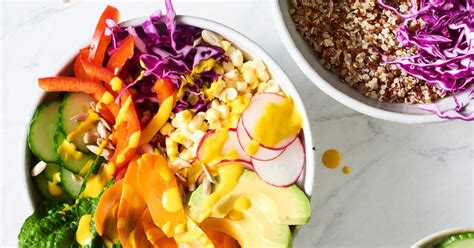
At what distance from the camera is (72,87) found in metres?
1.56

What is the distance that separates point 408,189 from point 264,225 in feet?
1.41

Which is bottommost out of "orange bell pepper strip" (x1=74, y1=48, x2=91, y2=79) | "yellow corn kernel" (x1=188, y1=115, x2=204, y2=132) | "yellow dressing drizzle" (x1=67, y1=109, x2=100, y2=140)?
"yellow corn kernel" (x1=188, y1=115, x2=204, y2=132)

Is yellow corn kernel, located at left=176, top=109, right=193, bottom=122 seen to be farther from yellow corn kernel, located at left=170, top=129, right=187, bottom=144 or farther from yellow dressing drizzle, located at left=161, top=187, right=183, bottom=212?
yellow dressing drizzle, located at left=161, top=187, right=183, bottom=212

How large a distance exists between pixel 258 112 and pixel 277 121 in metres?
0.04

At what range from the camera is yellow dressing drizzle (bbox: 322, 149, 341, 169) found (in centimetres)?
176

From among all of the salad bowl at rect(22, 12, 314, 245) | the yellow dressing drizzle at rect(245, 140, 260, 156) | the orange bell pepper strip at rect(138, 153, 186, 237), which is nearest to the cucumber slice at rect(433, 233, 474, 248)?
the salad bowl at rect(22, 12, 314, 245)

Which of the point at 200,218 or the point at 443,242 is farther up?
the point at 200,218

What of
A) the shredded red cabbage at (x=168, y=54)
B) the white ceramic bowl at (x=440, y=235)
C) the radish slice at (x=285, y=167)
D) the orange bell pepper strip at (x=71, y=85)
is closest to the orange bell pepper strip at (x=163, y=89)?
the shredded red cabbage at (x=168, y=54)

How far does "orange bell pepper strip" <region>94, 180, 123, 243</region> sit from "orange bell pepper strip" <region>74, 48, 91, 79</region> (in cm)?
23

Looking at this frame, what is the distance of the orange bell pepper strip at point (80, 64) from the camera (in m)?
1.57

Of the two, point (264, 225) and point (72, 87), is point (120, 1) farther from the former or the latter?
point (264, 225)

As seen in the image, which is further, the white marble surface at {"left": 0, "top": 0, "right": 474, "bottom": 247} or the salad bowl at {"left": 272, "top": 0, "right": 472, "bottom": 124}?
the white marble surface at {"left": 0, "top": 0, "right": 474, "bottom": 247}

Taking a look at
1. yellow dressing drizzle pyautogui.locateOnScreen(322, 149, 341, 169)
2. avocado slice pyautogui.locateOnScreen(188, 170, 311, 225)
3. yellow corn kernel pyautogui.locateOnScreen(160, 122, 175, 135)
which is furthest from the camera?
yellow dressing drizzle pyautogui.locateOnScreen(322, 149, 341, 169)

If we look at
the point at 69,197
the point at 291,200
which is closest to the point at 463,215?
the point at 291,200
